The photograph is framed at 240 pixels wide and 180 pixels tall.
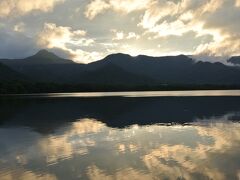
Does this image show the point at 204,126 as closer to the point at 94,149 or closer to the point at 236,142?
the point at 236,142

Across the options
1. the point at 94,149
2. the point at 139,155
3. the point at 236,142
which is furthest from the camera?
the point at 236,142

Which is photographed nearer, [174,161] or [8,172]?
[8,172]

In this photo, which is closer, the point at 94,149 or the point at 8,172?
the point at 8,172

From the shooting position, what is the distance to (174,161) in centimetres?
2909

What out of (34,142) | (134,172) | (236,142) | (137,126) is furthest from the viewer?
(137,126)

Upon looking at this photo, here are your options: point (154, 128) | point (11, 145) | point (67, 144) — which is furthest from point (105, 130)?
point (11, 145)

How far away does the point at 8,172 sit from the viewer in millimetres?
26391

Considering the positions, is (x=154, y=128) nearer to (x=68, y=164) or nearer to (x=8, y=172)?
(x=68, y=164)

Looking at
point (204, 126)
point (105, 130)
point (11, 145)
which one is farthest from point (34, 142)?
point (204, 126)

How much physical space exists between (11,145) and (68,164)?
13396 mm

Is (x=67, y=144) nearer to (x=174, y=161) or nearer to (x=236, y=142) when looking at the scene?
(x=174, y=161)

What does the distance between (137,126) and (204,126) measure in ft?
35.2

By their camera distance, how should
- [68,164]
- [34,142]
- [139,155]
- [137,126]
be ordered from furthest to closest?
[137,126] < [34,142] < [139,155] < [68,164]

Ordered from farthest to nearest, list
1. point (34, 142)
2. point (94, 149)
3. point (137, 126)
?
point (137, 126) < point (34, 142) < point (94, 149)
